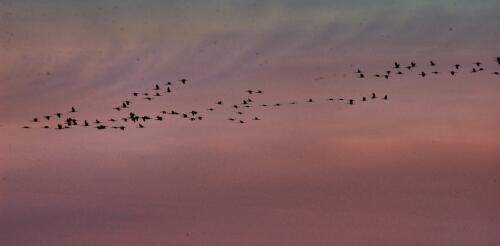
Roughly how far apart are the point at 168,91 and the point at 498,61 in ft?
120

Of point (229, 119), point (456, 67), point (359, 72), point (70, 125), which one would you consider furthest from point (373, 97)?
point (70, 125)

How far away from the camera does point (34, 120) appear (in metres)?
104

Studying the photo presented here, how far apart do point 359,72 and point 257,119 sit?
13539 mm

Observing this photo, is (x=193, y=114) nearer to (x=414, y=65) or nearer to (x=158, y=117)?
(x=158, y=117)

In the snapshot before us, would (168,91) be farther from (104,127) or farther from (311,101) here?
(311,101)

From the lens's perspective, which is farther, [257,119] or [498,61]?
[257,119]

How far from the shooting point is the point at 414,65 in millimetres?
95500

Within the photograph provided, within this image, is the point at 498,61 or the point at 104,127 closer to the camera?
the point at 498,61

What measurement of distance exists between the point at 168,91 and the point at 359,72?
2190cm

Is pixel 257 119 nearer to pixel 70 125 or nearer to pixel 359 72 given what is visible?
pixel 359 72

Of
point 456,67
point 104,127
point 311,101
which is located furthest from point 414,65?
point 104,127

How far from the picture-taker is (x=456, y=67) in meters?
95.4

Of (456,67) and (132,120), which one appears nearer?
(456,67)

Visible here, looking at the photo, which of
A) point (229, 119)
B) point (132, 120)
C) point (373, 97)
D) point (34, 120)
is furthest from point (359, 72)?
point (34, 120)
